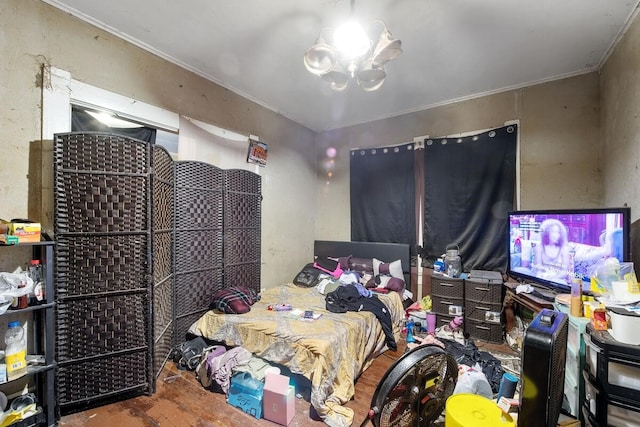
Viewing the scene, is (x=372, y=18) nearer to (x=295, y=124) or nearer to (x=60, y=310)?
(x=295, y=124)

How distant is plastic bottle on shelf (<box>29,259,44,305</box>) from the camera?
167 centimetres

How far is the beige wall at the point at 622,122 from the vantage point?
1968mm

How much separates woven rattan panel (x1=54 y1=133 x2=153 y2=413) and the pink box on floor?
0.94 meters

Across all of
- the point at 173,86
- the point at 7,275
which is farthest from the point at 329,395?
the point at 173,86

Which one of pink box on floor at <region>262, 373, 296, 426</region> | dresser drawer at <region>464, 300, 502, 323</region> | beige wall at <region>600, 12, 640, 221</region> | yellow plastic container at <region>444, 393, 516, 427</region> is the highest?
beige wall at <region>600, 12, 640, 221</region>

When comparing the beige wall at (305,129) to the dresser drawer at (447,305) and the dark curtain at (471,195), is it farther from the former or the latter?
the dresser drawer at (447,305)

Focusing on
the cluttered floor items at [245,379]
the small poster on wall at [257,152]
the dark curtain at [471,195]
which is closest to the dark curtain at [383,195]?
the dark curtain at [471,195]

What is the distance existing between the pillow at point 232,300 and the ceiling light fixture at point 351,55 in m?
2.11

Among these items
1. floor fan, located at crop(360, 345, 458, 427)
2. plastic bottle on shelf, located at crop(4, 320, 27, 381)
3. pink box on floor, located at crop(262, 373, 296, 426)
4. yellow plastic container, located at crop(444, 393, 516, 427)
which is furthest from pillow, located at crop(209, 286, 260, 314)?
yellow plastic container, located at crop(444, 393, 516, 427)

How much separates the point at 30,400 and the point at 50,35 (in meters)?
2.44

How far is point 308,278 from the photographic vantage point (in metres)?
3.67

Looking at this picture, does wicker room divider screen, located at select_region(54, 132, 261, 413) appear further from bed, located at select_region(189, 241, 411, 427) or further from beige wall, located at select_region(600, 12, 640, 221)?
beige wall, located at select_region(600, 12, 640, 221)

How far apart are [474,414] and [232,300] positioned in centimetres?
209

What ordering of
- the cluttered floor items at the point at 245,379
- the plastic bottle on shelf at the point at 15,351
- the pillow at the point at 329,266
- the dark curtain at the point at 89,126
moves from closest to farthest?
the plastic bottle on shelf at the point at 15,351, the cluttered floor items at the point at 245,379, the dark curtain at the point at 89,126, the pillow at the point at 329,266
